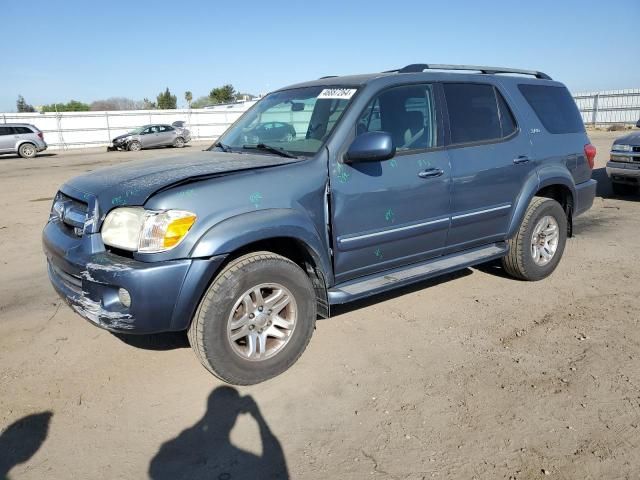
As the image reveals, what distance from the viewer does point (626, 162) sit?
9164 mm

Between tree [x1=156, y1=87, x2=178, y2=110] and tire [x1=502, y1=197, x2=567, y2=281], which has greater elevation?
tree [x1=156, y1=87, x2=178, y2=110]

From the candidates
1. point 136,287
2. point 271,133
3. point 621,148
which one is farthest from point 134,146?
point 136,287

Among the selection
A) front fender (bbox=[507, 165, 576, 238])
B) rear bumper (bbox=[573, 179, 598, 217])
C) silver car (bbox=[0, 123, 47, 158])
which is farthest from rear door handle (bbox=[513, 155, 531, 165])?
silver car (bbox=[0, 123, 47, 158])

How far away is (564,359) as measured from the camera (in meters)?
3.55

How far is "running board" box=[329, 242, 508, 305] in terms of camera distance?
363 centimetres

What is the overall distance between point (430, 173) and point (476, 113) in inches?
35.2

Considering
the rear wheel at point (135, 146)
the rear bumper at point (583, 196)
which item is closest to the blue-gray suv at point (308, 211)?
the rear bumper at point (583, 196)

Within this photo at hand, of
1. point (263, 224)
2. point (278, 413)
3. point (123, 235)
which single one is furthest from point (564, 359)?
point (123, 235)

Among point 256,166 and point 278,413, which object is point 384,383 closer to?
point 278,413

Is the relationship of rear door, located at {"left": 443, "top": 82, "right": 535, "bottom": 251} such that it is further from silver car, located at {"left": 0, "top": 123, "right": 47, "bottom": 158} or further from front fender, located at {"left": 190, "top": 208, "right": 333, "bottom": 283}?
silver car, located at {"left": 0, "top": 123, "right": 47, "bottom": 158}

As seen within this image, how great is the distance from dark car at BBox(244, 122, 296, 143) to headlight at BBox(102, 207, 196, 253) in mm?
1334

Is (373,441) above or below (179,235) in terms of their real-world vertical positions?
below

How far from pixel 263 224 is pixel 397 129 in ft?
4.74

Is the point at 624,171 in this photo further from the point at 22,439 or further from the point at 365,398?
the point at 22,439
